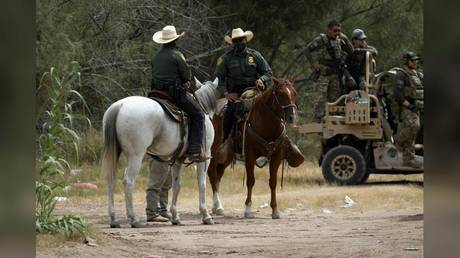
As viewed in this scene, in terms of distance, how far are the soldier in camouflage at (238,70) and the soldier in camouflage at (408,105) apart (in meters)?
3.73

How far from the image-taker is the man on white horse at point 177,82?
482 inches

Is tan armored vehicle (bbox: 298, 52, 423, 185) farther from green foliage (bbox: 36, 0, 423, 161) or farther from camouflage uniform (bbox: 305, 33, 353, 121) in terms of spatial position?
green foliage (bbox: 36, 0, 423, 161)

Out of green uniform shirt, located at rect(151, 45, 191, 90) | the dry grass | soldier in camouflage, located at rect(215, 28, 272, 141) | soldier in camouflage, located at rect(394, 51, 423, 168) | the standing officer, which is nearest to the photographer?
green uniform shirt, located at rect(151, 45, 191, 90)

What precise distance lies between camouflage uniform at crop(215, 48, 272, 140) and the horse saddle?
200 cm

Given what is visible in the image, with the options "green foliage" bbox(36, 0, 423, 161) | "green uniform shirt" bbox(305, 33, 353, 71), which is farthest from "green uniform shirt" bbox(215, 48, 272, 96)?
"green uniform shirt" bbox(305, 33, 353, 71)

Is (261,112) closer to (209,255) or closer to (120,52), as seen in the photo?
(209,255)

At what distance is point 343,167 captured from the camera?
59.7ft

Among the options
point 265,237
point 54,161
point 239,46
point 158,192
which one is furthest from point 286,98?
point 54,161

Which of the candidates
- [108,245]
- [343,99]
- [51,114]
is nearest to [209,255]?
[108,245]

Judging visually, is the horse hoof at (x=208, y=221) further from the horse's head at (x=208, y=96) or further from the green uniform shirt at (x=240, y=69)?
Answer: the green uniform shirt at (x=240, y=69)

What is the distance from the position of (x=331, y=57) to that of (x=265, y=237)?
26.3 ft

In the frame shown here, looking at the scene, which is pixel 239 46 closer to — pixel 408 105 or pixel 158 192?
pixel 158 192

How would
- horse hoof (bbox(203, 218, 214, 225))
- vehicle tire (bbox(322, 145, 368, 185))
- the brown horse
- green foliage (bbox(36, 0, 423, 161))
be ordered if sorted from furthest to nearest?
green foliage (bbox(36, 0, 423, 161)) → vehicle tire (bbox(322, 145, 368, 185)) → the brown horse → horse hoof (bbox(203, 218, 214, 225))

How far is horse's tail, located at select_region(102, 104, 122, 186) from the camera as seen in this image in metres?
11.4
